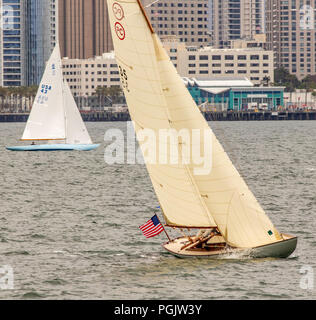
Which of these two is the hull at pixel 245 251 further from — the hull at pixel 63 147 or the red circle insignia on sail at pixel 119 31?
the hull at pixel 63 147

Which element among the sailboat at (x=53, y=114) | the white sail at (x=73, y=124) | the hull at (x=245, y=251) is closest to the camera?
the hull at (x=245, y=251)

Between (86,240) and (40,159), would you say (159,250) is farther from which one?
(40,159)

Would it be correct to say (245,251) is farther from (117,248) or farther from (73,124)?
(73,124)

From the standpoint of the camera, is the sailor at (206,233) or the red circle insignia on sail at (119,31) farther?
the sailor at (206,233)

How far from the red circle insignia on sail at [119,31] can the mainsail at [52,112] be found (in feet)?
194

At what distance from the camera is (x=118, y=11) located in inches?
1083

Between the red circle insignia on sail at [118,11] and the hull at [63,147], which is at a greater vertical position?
the red circle insignia on sail at [118,11]

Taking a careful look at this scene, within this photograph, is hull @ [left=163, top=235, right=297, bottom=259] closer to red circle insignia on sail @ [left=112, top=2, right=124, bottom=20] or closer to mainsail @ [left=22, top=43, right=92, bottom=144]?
red circle insignia on sail @ [left=112, top=2, right=124, bottom=20]

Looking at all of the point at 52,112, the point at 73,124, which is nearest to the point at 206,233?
the point at 52,112

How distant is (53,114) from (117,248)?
54.6 meters

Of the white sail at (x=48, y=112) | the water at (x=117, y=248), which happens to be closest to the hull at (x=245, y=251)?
the water at (x=117, y=248)

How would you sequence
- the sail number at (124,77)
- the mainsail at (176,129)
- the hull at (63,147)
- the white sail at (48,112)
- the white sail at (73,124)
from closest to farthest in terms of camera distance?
the mainsail at (176,129) < the sail number at (124,77) < the white sail at (48,112) < the white sail at (73,124) < the hull at (63,147)

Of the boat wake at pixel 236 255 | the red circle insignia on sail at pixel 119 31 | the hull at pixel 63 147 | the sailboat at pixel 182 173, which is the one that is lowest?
the hull at pixel 63 147

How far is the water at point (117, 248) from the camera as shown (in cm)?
2652
